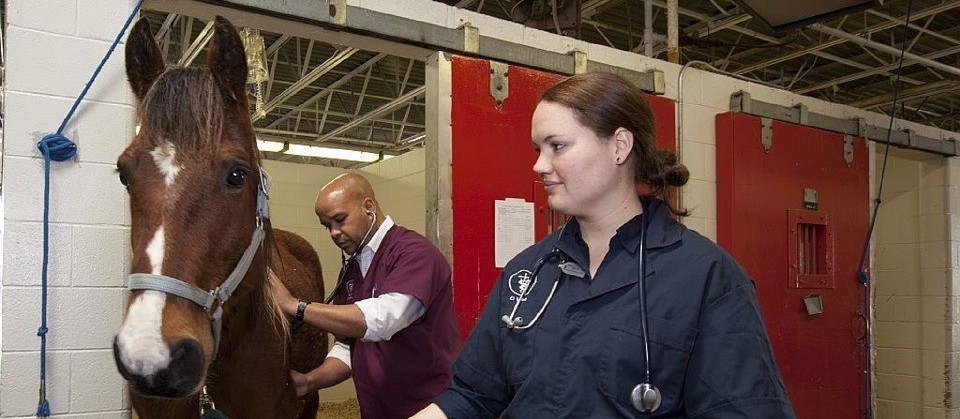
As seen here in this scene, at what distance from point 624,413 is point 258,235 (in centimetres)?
92

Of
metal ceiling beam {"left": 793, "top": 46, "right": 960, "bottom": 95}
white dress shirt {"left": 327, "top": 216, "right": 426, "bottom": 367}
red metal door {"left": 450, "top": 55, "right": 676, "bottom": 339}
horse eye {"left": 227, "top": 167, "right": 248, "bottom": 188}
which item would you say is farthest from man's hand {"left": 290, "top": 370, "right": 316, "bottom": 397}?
metal ceiling beam {"left": 793, "top": 46, "right": 960, "bottom": 95}

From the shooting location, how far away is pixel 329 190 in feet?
8.01

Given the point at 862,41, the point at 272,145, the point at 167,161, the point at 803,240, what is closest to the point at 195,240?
the point at 167,161

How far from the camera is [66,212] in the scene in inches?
82.3

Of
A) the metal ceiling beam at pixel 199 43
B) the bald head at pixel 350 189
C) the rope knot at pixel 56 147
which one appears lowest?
the bald head at pixel 350 189

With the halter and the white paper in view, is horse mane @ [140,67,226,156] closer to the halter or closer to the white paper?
the halter

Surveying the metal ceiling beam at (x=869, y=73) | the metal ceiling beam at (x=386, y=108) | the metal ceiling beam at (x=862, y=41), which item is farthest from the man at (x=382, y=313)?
the metal ceiling beam at (x=869, y=73)

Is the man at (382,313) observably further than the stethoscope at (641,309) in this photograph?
Yes

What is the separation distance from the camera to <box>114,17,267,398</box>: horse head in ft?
4.23

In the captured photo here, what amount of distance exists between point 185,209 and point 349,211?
39.5 inches

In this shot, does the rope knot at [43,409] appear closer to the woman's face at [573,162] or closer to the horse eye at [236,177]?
the horse eye at [236,177]

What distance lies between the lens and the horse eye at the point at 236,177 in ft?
5.02

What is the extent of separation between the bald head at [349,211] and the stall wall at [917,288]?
3.51 meters

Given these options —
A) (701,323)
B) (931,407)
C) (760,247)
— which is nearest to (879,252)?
(931,407)
